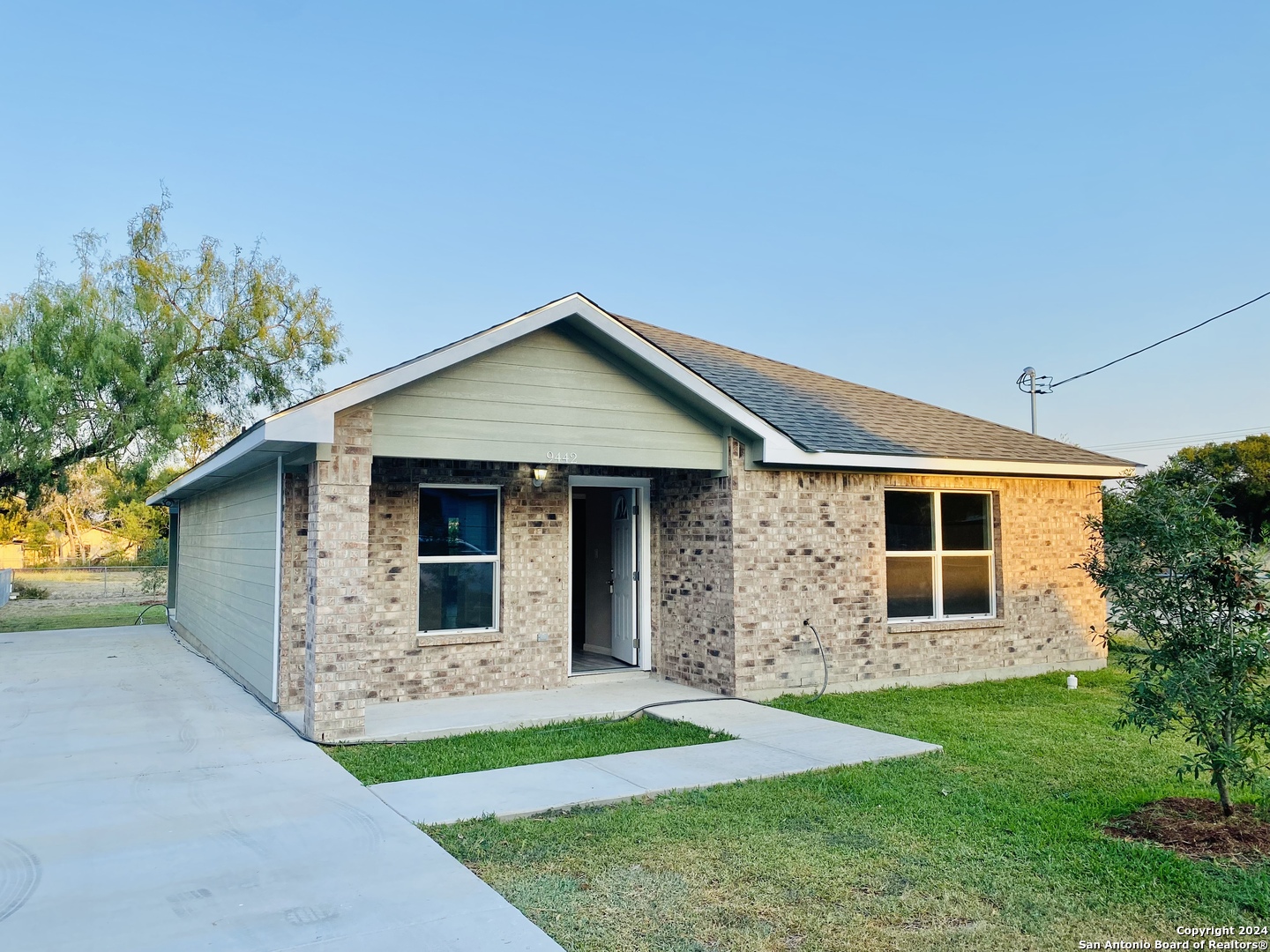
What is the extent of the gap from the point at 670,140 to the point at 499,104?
12.2 feet

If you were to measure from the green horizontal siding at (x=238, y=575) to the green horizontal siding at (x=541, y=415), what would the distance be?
1.94 m

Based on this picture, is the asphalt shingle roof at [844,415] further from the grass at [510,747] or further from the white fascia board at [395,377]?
the grass at [510,747]

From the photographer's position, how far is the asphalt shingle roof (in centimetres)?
1010

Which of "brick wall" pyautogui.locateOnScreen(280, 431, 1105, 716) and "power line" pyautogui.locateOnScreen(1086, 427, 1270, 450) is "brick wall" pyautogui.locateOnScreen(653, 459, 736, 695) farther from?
"power line" pyautogui.locateOnScreen(1086, 427, 1270, 450)

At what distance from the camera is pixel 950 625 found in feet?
34.8

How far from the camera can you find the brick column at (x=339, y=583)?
22.9ft

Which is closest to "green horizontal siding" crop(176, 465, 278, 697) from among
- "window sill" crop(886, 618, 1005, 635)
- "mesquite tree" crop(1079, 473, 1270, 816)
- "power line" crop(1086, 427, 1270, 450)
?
"window sill" crop(886, 618, 1005, 635)

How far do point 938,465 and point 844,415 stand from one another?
1.47 meters

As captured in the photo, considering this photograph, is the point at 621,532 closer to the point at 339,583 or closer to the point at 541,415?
the point at 541,415

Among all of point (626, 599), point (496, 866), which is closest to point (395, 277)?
point (626, 599)

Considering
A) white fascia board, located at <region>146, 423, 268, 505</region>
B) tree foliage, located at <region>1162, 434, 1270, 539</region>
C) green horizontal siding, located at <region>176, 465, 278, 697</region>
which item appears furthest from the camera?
tree foliage, located at <region>1162, 434, 1270, 539</region>

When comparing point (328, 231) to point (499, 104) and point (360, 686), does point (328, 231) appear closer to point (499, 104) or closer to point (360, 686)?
point (499, 104)

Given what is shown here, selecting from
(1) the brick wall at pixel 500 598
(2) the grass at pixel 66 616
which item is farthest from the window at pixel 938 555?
(2) the grass at pixel 66 616

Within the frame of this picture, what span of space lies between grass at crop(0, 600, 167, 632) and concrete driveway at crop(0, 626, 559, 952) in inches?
470
